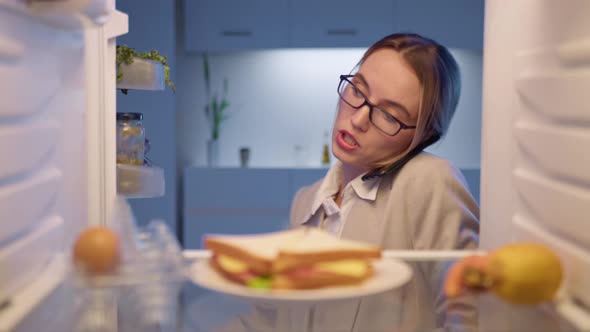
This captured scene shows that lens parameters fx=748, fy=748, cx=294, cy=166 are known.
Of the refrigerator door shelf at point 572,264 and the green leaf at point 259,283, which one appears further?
the refrigerator door shelf at point 572,264

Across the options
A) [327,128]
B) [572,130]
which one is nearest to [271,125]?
[327,128]

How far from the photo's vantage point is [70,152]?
47.8 inches

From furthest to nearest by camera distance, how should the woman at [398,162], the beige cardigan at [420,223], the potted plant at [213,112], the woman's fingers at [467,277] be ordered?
the potted plant at [213,112], the woman at [398,162], the beige cardigan at [420,223], the woman's fingers at [467,277]

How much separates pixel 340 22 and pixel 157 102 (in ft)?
3.53

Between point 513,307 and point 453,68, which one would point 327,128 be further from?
point 513,307

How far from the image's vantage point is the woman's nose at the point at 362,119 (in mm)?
1458

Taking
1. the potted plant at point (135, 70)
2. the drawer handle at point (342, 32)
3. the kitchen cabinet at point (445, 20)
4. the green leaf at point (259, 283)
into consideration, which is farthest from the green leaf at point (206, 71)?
the green leaf at point (259, 283)

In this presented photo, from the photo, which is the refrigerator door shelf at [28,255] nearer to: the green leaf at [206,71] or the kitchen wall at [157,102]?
the kitchen wall at [157,102]

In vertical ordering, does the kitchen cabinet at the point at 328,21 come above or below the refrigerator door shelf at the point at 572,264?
above

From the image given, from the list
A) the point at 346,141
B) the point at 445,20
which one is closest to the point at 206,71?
the point at 445,20

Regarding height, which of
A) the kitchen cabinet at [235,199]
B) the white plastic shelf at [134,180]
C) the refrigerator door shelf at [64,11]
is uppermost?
the refrigerator door shelf at [64,11]

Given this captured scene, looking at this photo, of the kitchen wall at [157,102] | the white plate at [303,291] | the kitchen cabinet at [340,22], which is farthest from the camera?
the kitchen cabinet at [340,22]

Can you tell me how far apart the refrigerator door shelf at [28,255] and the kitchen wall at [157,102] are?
279 cm

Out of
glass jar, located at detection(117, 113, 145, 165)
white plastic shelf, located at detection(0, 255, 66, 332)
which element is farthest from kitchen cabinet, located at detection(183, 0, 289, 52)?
white plastic shelf, located at detection(0, 255, 66, 332)
